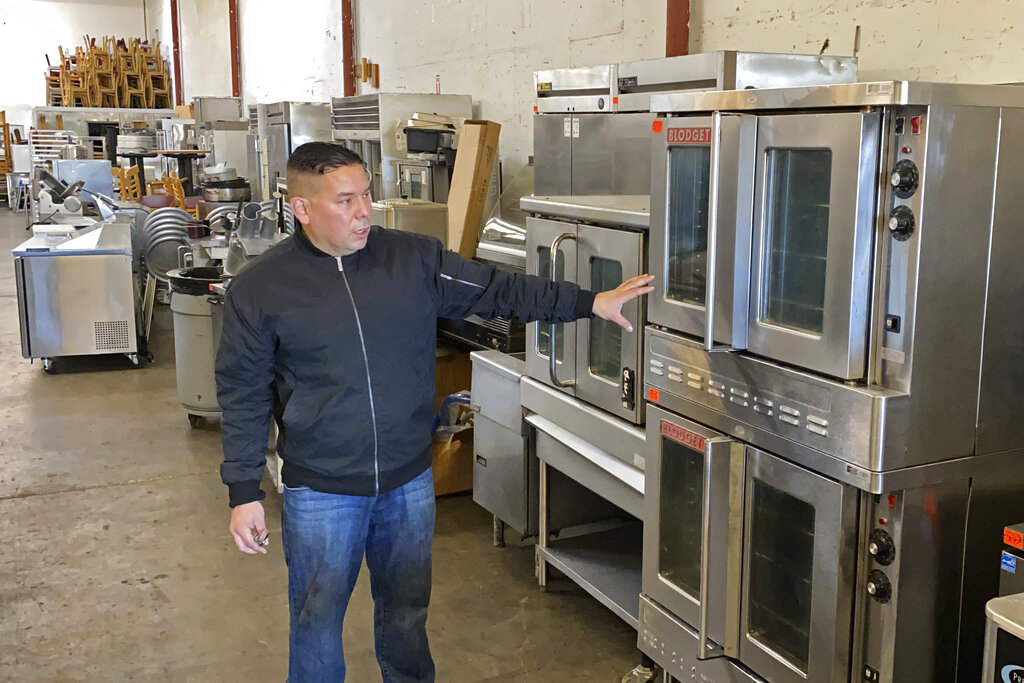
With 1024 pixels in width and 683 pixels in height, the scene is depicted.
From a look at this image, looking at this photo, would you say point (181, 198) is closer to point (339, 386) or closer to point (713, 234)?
point (339, 386)

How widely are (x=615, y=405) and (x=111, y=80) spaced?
55.4ft

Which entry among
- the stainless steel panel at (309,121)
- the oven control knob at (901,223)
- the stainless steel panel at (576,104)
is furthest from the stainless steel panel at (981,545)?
the stainless steel panel at (309,121)

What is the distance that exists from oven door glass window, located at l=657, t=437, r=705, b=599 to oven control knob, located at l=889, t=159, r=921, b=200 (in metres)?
0.85

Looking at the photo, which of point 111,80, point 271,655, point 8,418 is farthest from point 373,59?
point 111,80

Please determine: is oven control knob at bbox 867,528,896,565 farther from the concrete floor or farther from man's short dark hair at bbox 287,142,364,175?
man's short dark hair at bbox 287,142,364,175

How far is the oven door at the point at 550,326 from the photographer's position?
2867 mm

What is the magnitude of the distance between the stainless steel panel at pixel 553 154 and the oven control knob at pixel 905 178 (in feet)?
6.77

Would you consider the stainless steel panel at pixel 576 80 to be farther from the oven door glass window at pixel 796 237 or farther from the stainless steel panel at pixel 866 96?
the oven door glass window at pixel 796 237

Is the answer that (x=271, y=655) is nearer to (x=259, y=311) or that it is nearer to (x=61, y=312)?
(x=259, y=311)

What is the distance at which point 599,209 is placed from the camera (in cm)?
267

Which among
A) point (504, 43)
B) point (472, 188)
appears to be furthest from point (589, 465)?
point (504, 43)

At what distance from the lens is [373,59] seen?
7625 millimetres

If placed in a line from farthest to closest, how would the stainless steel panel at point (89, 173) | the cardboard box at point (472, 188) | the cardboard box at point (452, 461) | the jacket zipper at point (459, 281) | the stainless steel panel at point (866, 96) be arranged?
the stainless steel panel at point (89, 173)
the cardboard box at point (472, 188)
the cardboard box at point (452, 461)
the jacket zipper at point (459, 281)
the stainless steel panel at point (866, 96)

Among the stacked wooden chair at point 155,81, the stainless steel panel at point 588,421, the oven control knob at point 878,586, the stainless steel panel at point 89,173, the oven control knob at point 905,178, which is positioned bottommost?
the oven control knob at point 878,586
